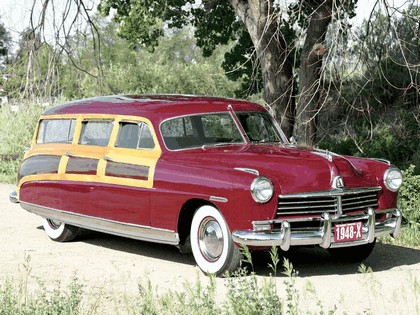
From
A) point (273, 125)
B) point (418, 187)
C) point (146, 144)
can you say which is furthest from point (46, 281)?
point (418, 187)

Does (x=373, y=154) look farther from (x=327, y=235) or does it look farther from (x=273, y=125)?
(x=327, y=235)

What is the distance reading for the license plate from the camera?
8.68 m

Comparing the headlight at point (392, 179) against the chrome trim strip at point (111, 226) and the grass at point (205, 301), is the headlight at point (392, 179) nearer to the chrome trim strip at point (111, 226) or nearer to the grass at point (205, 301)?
the grass at point (205, 301)

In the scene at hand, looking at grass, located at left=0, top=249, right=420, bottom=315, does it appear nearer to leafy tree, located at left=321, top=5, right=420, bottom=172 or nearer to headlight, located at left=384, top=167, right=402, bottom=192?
headlight, located at left=384, top=167, right=402, bottom=192

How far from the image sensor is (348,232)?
8.77 metres

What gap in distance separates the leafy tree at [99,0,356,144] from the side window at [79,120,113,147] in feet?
11.1

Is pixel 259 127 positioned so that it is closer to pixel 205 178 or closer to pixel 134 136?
pixel 134 136

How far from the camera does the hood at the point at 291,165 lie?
28.2 ft

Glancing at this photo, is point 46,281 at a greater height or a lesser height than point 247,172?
lesser

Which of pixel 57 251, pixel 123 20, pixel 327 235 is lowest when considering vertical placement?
pixel 57 251

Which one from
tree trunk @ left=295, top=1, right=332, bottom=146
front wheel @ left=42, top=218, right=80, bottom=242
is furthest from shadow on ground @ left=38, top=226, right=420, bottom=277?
tree trunk @ left=295, top=1, right=332, bottom=146

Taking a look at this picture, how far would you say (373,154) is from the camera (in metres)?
17.0

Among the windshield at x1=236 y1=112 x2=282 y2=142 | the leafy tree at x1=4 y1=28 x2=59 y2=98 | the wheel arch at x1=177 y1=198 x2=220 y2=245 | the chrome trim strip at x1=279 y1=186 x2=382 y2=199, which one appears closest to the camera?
the chrome trim strip at x1=279 y1=186 x2=382 y2=199

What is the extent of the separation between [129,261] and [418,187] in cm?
463
